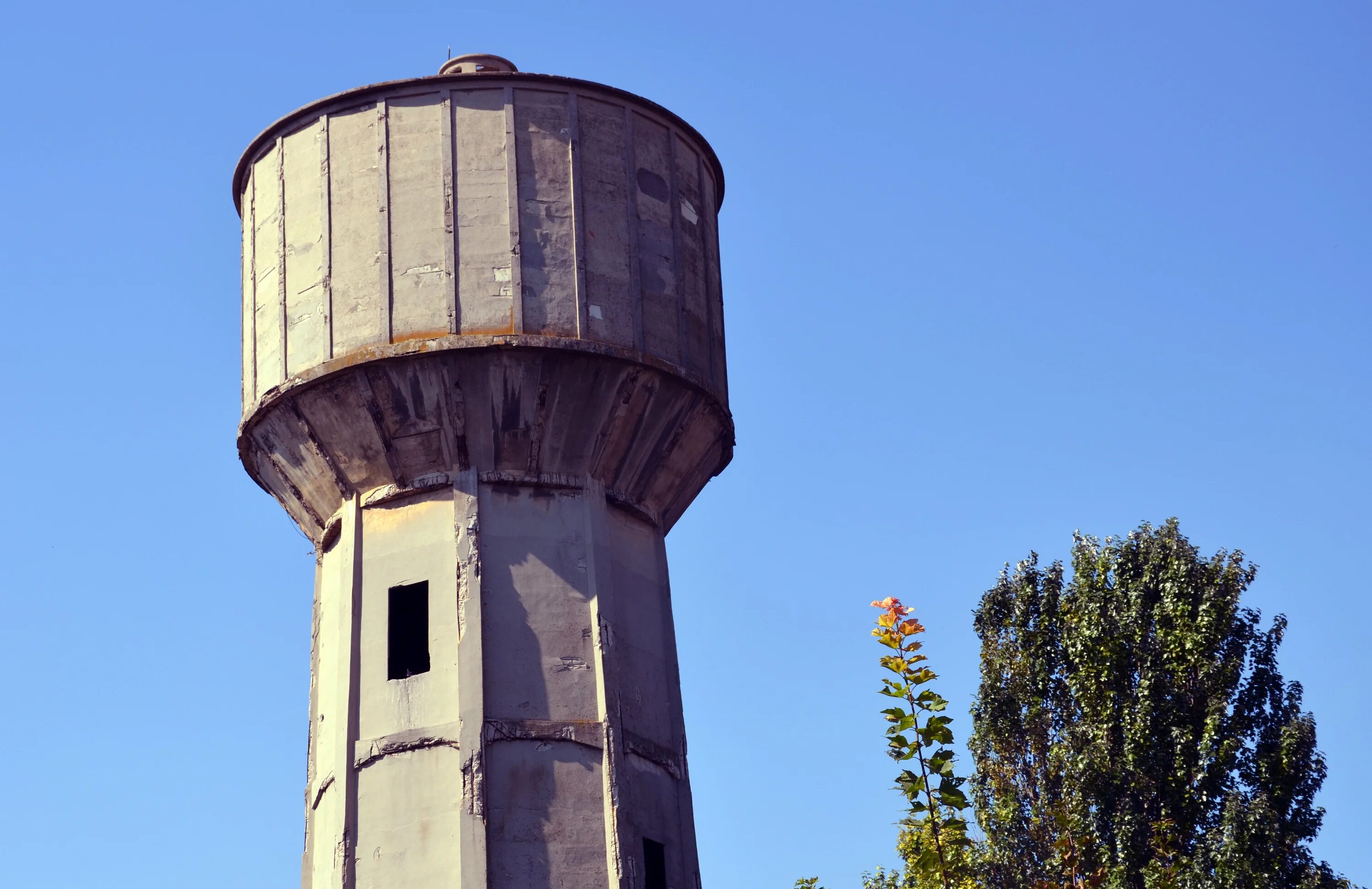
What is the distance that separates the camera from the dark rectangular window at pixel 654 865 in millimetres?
15344

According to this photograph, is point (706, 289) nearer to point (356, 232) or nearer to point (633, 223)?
point (633, 223)

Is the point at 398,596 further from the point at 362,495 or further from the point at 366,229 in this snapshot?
the point at 366,229

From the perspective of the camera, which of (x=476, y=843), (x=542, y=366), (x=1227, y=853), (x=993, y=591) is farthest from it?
(x=993, y=591)

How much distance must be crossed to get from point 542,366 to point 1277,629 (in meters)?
12.8

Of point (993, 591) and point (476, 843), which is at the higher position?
point (993, 591)

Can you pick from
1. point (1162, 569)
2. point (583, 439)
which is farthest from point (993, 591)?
point (583, 439)

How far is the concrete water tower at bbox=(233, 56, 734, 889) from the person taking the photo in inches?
599

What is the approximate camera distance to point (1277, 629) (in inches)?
966

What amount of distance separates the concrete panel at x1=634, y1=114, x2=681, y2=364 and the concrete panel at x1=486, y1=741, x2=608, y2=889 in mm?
3624

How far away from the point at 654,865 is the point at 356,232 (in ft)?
19.6

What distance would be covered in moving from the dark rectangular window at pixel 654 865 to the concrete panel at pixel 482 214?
14.5ft

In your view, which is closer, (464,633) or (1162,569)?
(464,633)

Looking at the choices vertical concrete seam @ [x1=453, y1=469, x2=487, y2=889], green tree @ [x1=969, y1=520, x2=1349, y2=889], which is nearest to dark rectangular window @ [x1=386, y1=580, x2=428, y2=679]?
vertical concrete seam @ [x1=453, y1=469, x2=487, y2=889]

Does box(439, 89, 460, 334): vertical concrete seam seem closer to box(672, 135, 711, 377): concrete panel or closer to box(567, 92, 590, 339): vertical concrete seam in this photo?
box(567, 92, 590, 339): vertical concrete seam
